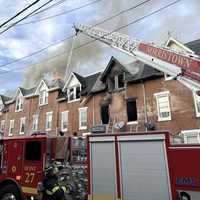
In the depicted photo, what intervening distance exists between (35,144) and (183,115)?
10.6 m

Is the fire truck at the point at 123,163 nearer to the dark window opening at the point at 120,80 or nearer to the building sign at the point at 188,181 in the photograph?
the building sign at the point at 188,181

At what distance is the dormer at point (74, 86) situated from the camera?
23.4 m

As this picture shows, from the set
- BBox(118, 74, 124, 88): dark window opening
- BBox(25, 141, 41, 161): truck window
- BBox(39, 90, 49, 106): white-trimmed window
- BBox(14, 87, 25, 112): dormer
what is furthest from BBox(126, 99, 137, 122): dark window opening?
BBox(14, 87, 25, 112): dormer

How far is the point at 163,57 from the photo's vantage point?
9.86 meters

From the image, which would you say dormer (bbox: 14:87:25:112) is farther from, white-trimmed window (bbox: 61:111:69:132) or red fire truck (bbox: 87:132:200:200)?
red fire truck (bbox: 87:132:200:200)

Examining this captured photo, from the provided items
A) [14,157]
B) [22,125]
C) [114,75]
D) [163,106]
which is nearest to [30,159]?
[14,157]

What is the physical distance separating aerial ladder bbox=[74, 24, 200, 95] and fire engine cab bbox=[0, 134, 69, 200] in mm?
4921

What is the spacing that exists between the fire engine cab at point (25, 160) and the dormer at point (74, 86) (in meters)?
14.8

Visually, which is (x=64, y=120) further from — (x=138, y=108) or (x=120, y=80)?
(x=138, y=108)

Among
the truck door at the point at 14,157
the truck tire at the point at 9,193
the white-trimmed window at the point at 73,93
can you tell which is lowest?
the truck tire at the point at 9,193

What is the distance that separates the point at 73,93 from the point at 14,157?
51.8ft

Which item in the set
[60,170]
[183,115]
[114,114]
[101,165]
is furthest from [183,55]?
[114,114]

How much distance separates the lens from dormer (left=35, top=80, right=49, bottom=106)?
26.5 m

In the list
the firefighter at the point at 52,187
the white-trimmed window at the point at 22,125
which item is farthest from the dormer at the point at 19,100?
the firefighter at the point at 52,187
